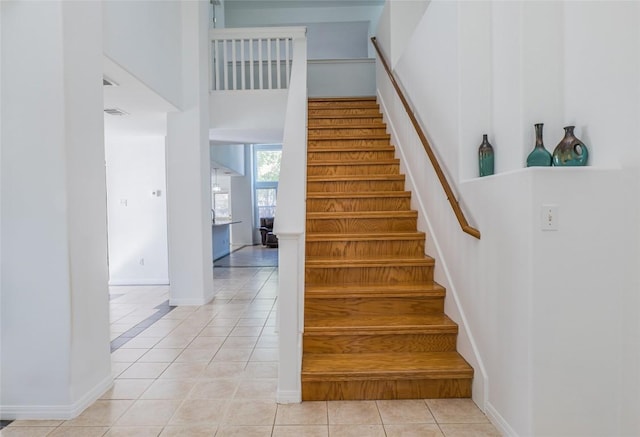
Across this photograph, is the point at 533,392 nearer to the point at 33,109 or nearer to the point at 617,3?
the point at 617,3

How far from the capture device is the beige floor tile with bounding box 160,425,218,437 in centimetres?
204

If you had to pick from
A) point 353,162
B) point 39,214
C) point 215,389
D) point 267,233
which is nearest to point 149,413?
point 215,389

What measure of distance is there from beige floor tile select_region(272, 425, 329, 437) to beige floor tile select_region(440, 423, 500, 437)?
0.62m

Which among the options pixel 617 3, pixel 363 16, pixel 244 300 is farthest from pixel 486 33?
pixel 363 16

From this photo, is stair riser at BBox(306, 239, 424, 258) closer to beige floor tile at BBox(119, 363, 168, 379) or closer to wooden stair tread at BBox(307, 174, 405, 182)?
wooden stair tread at BBox(307, 174, 405, 182)

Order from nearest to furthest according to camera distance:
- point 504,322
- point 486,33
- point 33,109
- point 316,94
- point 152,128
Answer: point 504,322 < point 33,109 < point 486,33 < point 152,128 < point 316,94

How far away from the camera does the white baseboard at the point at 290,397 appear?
2.32 meters

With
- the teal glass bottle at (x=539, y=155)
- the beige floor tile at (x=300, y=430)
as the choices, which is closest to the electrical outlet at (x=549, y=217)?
the teal glass bottle at (x=539, y=155)

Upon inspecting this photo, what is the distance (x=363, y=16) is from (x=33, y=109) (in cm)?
746

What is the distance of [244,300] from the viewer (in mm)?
4875

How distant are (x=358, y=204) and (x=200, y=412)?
7.36ft

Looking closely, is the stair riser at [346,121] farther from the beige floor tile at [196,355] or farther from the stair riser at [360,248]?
the beige floor tile at [196,355]

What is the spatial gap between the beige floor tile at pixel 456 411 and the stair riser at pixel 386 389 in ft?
0.15

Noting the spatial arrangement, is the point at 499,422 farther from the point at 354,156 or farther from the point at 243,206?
the point at 243,206
